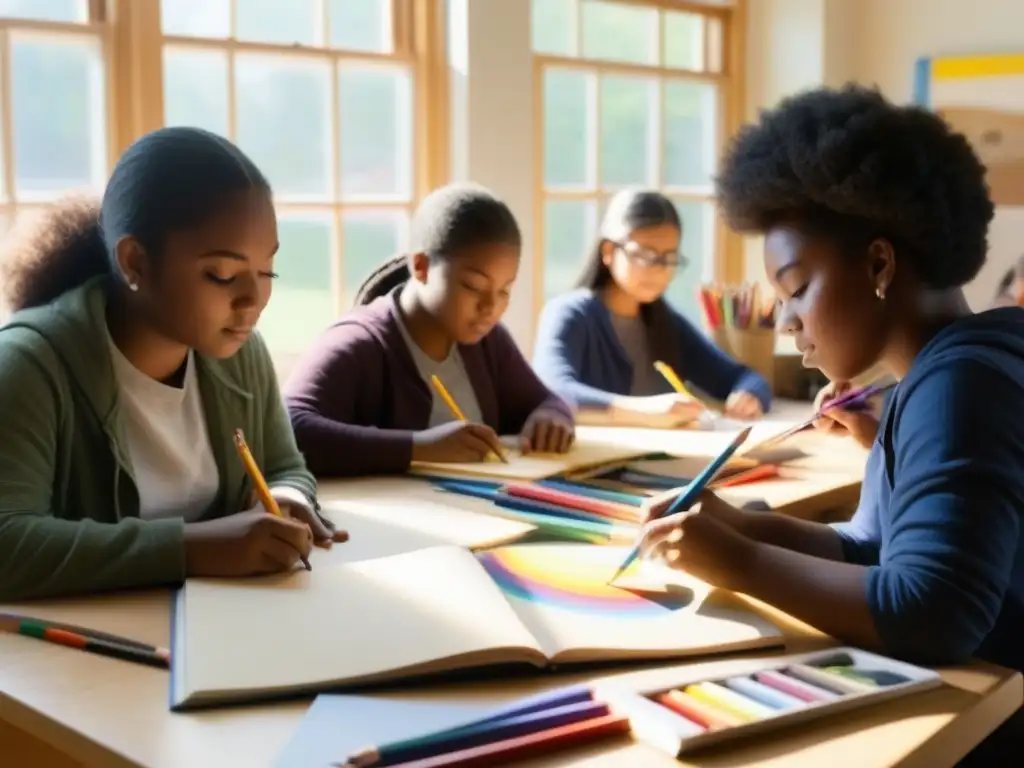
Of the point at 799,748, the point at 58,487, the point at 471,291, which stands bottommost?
the point at 799,748

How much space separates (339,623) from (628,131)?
2.39 metres

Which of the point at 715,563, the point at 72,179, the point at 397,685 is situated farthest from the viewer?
the point at 72,179

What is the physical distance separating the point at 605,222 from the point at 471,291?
30.3 inches

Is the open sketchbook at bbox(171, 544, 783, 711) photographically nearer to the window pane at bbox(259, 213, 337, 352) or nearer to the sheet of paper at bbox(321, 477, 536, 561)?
the sheet of paper at bbox(321, 477, 536, 561)

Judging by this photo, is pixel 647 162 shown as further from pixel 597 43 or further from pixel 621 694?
pixel 621 694

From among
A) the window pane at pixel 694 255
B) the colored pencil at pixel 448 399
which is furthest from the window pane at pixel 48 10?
the window pane at pixel 694 255

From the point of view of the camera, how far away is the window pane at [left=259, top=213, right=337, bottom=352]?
2531mm

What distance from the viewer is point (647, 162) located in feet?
10.8

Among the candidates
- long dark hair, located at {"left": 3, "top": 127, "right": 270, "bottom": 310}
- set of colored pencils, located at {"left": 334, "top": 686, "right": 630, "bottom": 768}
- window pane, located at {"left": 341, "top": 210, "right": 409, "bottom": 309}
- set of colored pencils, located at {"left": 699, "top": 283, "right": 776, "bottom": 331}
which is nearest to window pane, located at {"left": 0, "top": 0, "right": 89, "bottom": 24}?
window pane, located at {"left": 341, "top": 210, "right": 409, "bottom": 309}

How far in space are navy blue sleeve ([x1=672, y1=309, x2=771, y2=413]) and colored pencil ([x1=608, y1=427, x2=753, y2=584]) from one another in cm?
142

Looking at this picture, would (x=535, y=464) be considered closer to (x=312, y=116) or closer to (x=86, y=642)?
(x=86, y=642)

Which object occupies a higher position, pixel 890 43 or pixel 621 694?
pixel 890 43

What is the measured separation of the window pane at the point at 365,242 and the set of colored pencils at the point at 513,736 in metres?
1.78

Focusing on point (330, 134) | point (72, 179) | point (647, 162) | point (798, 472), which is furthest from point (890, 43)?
point (72, 179)
